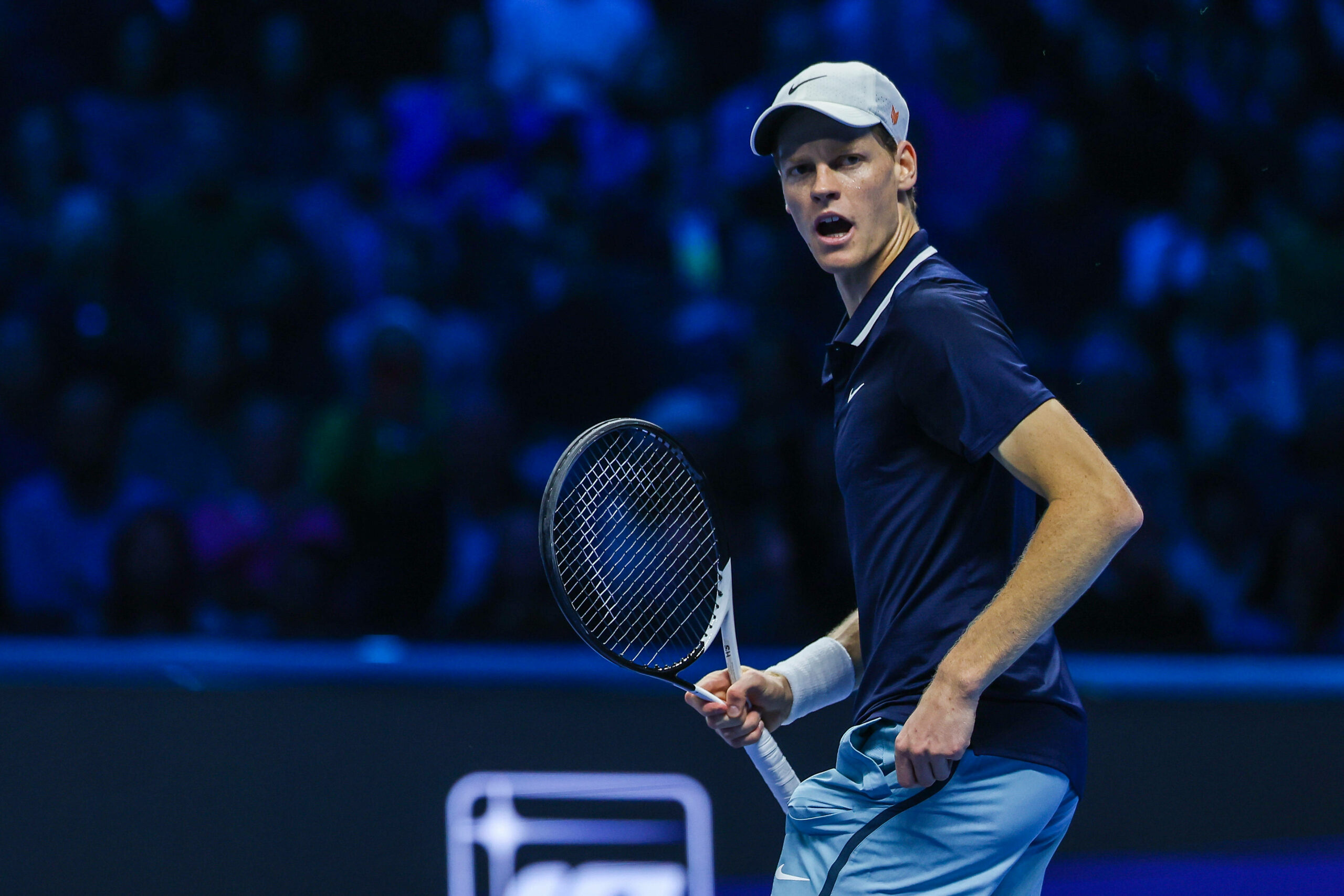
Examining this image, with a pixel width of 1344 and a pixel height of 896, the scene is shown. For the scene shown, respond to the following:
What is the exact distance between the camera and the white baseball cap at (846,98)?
1929mm

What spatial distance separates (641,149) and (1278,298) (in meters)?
2.10

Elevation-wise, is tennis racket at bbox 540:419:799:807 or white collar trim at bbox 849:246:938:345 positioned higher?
white collar trim at bbox 849:246:938:345

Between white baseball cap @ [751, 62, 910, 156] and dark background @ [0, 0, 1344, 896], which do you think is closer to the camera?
white baseball cap @ [751, 62, 910, 156]

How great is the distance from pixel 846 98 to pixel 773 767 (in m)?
0.91

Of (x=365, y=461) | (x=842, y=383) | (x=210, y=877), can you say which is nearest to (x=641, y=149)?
(x=365, y=461)

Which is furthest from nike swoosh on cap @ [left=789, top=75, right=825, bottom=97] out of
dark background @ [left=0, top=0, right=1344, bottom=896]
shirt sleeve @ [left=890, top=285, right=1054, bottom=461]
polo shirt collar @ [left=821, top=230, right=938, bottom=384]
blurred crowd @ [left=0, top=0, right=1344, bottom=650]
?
blurred crowd @ [left=0, top=0, right=1344, bottom=650]

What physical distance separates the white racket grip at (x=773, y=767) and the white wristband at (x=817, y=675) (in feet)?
0.15

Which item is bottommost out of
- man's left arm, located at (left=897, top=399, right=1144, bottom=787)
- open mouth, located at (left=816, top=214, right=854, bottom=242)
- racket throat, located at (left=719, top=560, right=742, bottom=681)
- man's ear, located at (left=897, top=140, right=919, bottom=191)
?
racket throat, located at (left=719, top=560, right=742, bottom=681)

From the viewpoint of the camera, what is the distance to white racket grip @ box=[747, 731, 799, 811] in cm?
202

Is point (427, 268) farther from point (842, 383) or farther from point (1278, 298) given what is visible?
point (842, 383)

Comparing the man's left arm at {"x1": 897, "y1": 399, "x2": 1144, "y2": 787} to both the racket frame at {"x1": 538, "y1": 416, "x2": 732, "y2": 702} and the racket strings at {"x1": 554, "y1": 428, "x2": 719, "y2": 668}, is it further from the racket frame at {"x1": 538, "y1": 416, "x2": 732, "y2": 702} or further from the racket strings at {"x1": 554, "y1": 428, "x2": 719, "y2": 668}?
the racket strings at {"x1": 554, "y1": 428, "x2": 719, "y2": 668}

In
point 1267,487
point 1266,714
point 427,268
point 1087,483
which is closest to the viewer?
point 1087,483

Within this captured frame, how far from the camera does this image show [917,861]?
69.2 inches

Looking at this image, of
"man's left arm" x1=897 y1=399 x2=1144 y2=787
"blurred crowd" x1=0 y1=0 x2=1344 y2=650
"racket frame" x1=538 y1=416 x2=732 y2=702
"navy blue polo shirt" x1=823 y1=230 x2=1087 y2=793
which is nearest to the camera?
"man's left arm" x1=897 y1=399 x2=1144 y2=787
